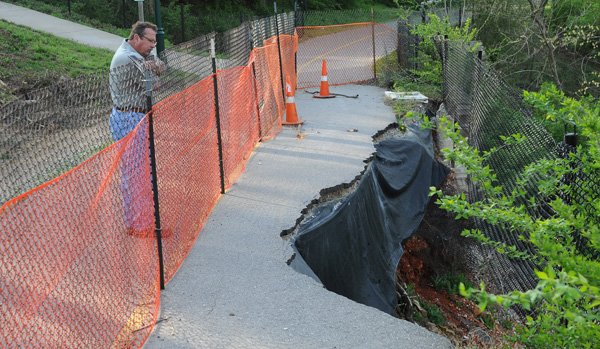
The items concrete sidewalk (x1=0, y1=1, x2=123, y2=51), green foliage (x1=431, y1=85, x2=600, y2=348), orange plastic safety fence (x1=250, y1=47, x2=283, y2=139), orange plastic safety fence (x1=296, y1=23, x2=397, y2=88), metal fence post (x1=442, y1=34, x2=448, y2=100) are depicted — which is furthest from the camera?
orange plastic safety fence (x1=296, y1=23, x2=397, y2=88)

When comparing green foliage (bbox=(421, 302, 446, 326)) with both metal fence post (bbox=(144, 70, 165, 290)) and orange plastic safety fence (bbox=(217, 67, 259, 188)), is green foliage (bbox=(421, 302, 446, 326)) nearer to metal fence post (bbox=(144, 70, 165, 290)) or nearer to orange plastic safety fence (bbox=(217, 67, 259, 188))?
orange plastic safety fence (bbox=(217, 67, 259, 188))

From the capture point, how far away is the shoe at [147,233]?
18.1 feet

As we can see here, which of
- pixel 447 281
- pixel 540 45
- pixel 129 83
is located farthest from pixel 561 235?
pixel 540 45

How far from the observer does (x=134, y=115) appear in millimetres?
6469

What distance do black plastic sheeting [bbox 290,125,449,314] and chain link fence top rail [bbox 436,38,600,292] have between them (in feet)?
2.86

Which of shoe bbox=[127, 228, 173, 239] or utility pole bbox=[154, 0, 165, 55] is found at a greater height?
utility pole bbox=[154, 0, 165, 55]

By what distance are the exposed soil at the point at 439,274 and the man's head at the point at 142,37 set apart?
3633 mm

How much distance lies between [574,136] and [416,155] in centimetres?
566

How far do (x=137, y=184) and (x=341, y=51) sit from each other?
55.5 feet

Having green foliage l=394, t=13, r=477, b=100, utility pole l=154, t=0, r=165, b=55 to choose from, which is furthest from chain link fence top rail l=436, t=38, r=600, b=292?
utility pole l=154, t=0, r=165, b=55

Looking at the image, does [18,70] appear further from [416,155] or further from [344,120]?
[416,155]

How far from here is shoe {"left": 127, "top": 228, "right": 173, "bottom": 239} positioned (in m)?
5.53

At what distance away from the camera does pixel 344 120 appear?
43.0ft

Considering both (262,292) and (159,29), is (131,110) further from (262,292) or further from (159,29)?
(159,29)
